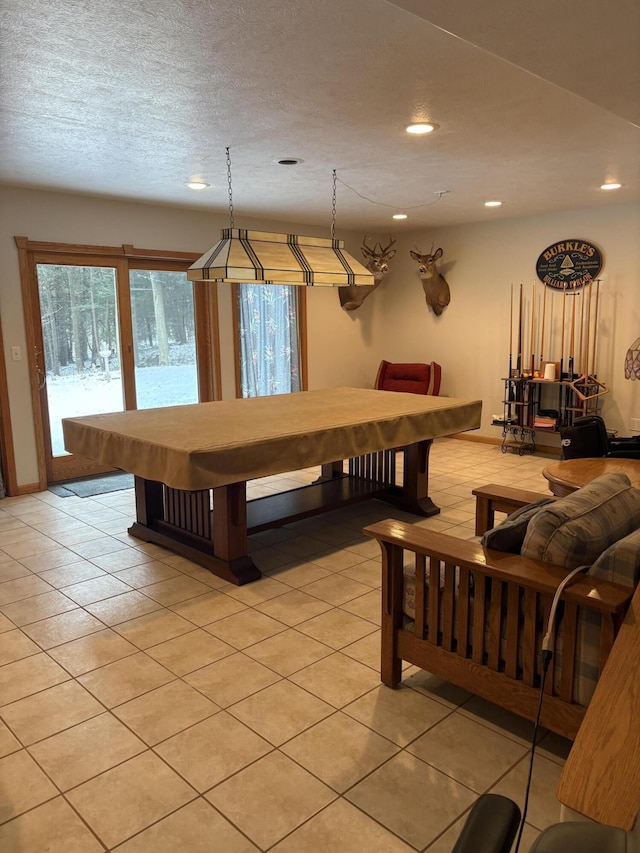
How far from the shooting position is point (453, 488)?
5.36 metres

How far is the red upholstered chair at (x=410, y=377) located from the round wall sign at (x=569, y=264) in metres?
1.47

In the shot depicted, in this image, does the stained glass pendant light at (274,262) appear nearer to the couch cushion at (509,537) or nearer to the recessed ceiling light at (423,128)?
the recessed ceiling light at (423,128)

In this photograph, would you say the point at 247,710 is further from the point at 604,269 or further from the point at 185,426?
the point at 604,269

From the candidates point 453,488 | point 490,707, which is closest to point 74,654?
point 490,707

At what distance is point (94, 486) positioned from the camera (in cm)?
556

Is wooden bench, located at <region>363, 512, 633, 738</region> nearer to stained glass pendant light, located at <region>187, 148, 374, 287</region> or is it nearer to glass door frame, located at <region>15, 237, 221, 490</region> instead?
stained glass pendant light, located at <region>187, 148, 374, 287</region>

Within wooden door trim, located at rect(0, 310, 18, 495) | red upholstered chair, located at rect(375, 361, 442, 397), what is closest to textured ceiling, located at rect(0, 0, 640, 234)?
wooden door trim, located at rect(0, 310, 18, 495)

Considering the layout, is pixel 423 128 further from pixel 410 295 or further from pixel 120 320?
pixel 410 295

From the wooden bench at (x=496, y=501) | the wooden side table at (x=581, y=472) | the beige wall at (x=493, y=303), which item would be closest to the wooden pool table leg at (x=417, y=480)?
the wooden side table at (x=581, y=472)

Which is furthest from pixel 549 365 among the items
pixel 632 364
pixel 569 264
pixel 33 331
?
pixel 33 331

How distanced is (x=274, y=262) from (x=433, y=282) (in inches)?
151

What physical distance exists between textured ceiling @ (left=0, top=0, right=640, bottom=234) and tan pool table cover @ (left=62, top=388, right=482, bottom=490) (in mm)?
1601

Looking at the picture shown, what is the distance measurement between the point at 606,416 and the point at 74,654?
5443 mm

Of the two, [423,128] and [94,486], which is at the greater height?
[423,128]
